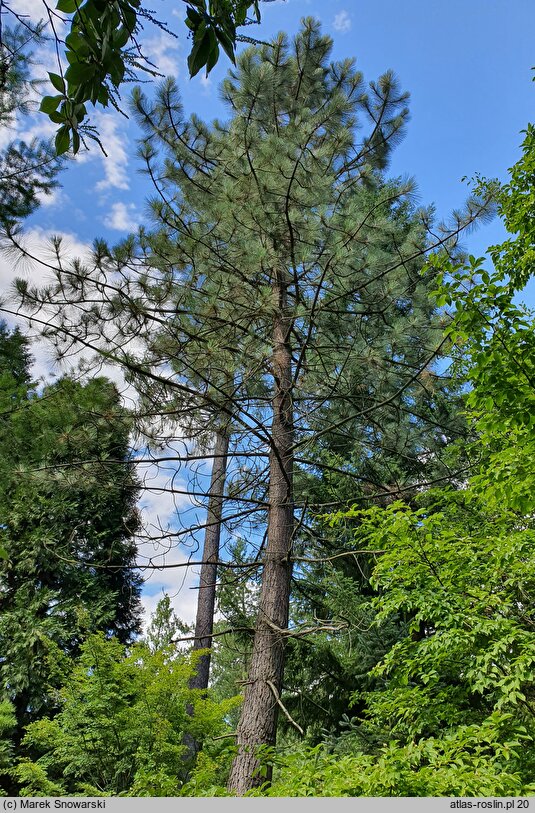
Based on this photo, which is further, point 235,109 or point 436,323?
point 235,109

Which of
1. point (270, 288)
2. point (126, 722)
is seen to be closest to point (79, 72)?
point (270, 288)

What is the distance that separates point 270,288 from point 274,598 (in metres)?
2.46

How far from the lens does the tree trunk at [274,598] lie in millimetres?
3572

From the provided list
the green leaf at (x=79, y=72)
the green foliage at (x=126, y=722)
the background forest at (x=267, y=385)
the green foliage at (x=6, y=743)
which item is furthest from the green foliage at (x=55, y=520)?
the green leaf at (x=79, y=72)

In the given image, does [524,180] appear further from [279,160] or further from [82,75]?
[82,75]

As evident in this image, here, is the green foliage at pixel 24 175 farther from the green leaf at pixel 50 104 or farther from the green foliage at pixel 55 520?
the green leaf at pixel 50 104

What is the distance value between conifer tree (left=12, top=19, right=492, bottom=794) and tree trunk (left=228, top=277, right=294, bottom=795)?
0.01m

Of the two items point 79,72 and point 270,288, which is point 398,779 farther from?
point 270,288

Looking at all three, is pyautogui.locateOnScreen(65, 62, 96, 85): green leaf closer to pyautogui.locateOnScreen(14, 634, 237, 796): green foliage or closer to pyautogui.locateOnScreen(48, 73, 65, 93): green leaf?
pyautogui.locateOnScreen(48, 73, 65, 93): green leaf

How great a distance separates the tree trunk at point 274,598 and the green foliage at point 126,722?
57 cm

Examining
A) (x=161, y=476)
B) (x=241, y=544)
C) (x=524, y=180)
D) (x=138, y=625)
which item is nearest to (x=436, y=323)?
(x=524, y=180)

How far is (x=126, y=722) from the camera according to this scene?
14.0 ft
